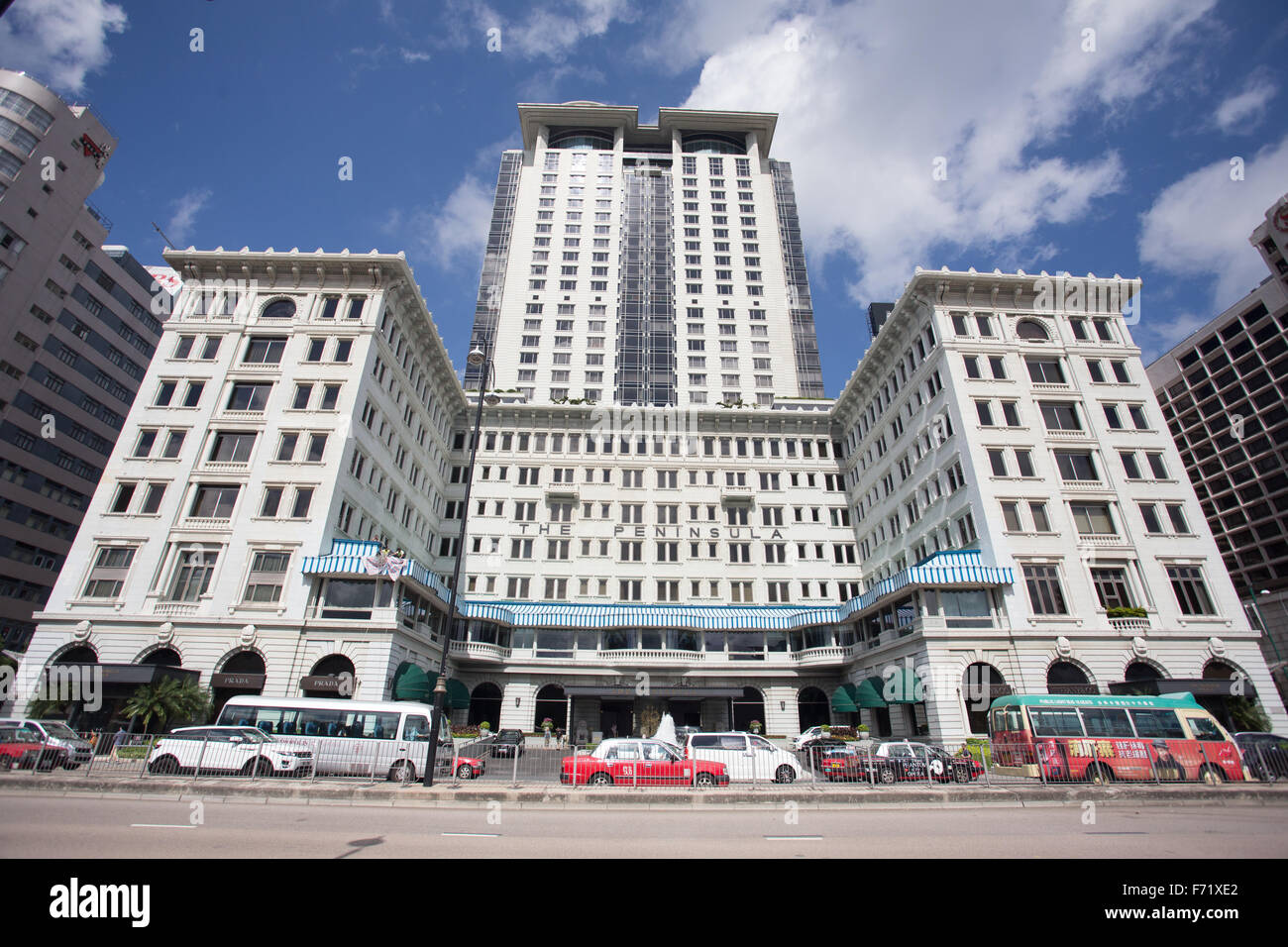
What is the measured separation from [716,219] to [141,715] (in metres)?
78.6

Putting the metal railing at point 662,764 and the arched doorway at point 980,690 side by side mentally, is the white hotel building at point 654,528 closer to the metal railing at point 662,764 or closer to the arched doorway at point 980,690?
the arched doorway at point 980,690

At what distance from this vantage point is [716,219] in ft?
271

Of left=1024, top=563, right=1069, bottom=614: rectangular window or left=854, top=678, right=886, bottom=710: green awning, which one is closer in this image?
left=1024, top=563, right=1069, bottom=614: rectangular window

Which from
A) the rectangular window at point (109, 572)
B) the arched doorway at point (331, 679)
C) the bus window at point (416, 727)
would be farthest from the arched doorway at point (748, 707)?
the rectangular window at point (109, 572)

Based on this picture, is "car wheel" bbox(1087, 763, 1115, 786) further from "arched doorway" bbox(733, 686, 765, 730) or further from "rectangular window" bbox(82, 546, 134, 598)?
"rectangular window" bbox(82, 546, 134, 598)

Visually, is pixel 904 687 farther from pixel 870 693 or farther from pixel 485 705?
pixel 485 705

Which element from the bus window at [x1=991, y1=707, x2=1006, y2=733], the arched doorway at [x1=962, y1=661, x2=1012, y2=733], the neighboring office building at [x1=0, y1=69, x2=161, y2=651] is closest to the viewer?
the bus window at [x1=991, y1=707, x2=1006, y2=733]

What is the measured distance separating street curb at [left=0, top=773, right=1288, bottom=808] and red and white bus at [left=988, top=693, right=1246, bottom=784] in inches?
110

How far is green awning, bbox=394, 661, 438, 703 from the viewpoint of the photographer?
101ft

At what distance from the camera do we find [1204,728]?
2053 centimetres

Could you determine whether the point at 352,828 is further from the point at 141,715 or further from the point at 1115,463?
the point at 1115,463

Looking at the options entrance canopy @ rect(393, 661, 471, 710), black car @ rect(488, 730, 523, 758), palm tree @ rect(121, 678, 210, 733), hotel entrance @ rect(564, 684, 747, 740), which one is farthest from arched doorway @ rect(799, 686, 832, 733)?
palm tree @ rect(121, 678, 210, 733)

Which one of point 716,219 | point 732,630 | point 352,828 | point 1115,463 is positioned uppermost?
point 716,219
